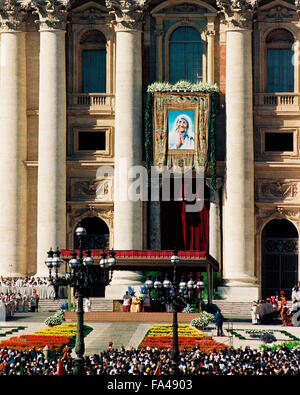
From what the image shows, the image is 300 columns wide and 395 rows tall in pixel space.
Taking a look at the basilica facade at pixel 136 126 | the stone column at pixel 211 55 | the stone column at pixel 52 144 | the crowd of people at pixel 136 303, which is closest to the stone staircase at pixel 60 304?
the crowd of people at pixel 136 303

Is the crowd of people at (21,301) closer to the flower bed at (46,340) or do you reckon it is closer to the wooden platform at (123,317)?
the wooden platform at (123,317)

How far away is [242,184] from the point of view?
261 feet

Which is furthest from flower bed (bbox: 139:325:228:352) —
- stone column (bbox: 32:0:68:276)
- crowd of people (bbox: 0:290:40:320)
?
stone column (bbox: 32:0:68:276)

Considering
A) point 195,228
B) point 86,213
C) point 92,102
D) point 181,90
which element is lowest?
point 195,228

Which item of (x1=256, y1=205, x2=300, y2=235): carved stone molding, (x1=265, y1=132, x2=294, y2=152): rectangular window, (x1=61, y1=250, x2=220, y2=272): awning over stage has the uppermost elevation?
(x1=265, y1=132, x2=294, y2=152): rectangular window

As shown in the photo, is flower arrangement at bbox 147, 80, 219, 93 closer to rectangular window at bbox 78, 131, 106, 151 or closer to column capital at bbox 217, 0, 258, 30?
column capital at bbox 217, 0, 258, 30

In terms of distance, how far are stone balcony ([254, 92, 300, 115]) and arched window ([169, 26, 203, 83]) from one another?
4.49 m

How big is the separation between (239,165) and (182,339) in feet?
86.7

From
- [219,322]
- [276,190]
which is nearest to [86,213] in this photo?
[276,190]

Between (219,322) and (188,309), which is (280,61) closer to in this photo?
(188,309)

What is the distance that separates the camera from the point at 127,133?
8012 cm

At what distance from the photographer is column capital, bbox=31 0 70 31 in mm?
81062

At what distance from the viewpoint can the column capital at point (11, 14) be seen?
268 feet
